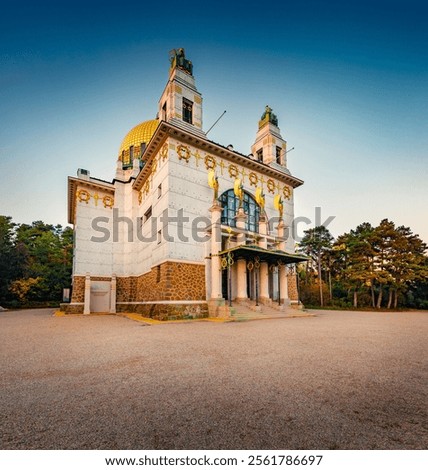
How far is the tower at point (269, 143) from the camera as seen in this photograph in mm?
24172

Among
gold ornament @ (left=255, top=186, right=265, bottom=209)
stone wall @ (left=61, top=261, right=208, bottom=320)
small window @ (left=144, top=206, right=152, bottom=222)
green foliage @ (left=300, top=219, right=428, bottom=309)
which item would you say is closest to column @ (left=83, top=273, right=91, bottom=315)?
stone wall @ (left=61, top=261, right=208, bottom=320)

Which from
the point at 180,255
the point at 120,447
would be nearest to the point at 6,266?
the point at 180,255

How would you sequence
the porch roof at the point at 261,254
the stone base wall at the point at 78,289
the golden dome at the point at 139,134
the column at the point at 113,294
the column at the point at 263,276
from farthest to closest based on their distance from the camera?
1. the golden dome at the point at 139,134
2. the column at the point at 113,294
3. the stone base wall at the point at 78,289
4. the column at the point at 263,276
5. the porch roof at the point at 261,254

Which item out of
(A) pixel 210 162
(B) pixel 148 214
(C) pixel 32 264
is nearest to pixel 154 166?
(B) pixel 148 214

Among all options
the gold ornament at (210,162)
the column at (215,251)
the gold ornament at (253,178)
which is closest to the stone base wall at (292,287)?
the gold ornament at (253,178)

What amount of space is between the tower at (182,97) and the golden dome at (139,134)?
9.34 m

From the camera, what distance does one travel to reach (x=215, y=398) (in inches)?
131

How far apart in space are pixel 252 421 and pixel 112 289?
2171 cm

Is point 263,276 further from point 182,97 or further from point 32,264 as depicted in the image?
point 32,264

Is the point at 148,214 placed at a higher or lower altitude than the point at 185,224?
higher

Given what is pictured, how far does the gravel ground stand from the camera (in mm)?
2350

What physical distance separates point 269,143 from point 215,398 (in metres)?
23.8

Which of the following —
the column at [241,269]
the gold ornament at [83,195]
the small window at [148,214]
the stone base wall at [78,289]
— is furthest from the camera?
the gold ornament at [83,195]

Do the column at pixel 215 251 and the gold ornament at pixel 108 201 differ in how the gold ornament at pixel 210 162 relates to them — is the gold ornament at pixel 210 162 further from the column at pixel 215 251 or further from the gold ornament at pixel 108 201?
the gold ornament at pixel 108 201
